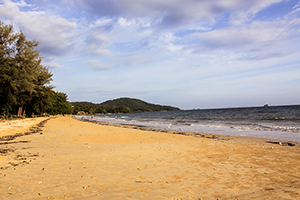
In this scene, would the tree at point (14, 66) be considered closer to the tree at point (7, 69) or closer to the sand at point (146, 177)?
the tree at point (7, 69)

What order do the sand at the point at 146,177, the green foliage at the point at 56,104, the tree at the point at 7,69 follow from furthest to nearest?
the green foliage at the point at 56,104, the tree at the point at 7,69, the sand at the point at 146,177

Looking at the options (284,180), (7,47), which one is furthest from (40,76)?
(284,180)

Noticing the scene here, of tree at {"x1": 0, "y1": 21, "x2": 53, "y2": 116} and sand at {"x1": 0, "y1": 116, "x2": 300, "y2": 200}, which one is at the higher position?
tree at {"x1": 0, "y1": 21, "x2": 53, "y2": 116}

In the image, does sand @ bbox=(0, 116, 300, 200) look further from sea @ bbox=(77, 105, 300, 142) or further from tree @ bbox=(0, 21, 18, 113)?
tree @ bbox=(0, 21, 18, 113)

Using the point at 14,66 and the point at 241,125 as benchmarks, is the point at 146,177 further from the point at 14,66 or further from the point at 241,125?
the point at 14,66

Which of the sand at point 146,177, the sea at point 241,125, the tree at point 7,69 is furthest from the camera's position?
the tree at point 7,69

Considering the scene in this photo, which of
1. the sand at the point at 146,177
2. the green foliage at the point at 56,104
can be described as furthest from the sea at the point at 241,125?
the green foliage at the point at 56,104

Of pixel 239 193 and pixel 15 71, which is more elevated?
pixel 15 71

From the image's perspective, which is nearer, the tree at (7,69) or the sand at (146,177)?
the sand at (146,177)

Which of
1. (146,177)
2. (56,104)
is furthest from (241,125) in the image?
(56,104)

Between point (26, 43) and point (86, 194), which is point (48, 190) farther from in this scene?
point (26, 43)

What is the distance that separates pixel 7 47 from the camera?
97.7ft

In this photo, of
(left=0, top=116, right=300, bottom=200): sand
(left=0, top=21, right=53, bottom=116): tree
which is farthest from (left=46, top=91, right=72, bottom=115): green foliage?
(left=0, top=116, right=300, bottom=200): sand

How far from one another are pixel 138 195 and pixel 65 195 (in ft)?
5.12
